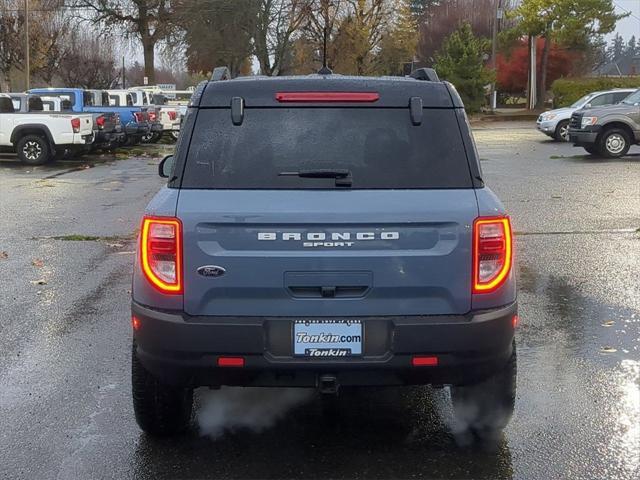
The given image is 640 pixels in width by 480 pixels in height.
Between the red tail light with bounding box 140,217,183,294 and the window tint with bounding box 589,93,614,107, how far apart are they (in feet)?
76.3

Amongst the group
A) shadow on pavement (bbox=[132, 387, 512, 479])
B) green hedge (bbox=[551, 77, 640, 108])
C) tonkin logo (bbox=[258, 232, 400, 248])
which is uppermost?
green hedge (bbox=[551, 77, 640, 108])

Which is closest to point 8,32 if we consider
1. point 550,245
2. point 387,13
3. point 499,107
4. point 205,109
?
point 387,13

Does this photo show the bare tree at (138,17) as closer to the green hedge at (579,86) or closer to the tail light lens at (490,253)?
the green hedge at (579,86)

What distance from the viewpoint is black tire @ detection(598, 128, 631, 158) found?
20477 millimetres

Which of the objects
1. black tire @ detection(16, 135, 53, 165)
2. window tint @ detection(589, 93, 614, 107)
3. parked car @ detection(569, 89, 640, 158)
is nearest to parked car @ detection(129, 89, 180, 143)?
black tire @ detection(16, 135, 53, 165)

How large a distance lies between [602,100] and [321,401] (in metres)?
22.4

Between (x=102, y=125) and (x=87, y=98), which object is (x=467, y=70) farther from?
(x=102, y=125)

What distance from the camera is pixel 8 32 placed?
48781mm

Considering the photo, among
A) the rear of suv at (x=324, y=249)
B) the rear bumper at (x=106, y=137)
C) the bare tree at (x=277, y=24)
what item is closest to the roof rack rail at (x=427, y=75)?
the rear of suv at (x=324, y=249)

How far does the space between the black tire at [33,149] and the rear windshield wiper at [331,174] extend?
61.0 feet

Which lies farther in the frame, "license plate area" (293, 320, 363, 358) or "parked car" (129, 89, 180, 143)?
"parked car" (129, 89, 180, 143)

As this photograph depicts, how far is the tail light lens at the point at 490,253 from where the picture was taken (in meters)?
3.60

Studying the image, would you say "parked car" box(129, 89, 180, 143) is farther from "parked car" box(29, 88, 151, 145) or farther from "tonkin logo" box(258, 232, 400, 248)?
"tonkin logo" box(258, 232, 400, 248)

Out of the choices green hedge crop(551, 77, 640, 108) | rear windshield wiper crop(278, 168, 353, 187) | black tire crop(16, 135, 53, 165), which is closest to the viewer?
rear windshield wiper crop(278, 168, 353, 187)
